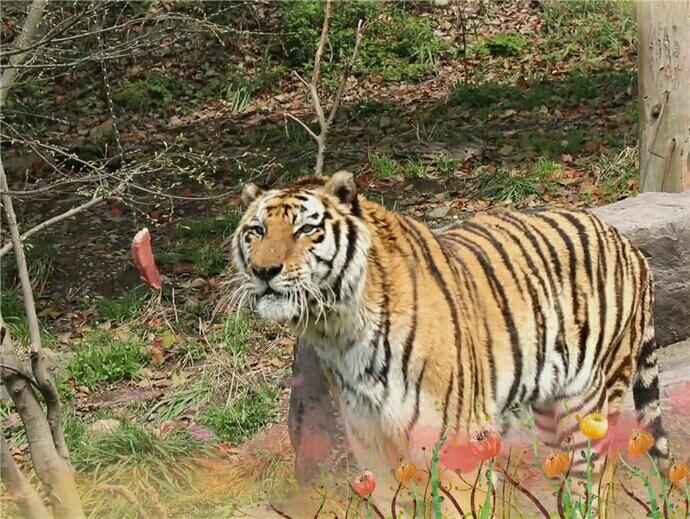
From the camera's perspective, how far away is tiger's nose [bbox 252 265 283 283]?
3611 millimetres

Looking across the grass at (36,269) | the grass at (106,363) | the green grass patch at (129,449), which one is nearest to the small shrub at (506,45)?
the grass at (36,269)

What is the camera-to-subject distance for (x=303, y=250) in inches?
147

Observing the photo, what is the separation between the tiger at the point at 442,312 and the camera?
3.77 meters

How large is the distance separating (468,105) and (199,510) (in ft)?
22.3

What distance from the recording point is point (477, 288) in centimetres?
425

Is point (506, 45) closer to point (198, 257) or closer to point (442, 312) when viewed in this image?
point (198, 257)

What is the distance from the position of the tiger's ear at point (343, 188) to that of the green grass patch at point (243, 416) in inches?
94.8

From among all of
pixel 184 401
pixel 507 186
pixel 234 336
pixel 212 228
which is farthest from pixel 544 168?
pixel 184 401

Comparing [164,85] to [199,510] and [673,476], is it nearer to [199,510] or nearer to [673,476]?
[199,510]

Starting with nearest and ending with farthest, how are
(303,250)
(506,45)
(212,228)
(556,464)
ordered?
1. (556,464)
2. (303,250)
3. (212,228)
4. (506,45)

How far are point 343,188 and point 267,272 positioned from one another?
47cm

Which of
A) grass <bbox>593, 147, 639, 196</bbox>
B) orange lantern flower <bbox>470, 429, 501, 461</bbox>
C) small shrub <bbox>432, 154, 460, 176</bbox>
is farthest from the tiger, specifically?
small shrub <bbox>432, 154, 460, 176</bbox>

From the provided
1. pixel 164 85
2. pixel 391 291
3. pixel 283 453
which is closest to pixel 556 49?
pixel 164 85

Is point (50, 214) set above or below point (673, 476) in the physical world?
below
